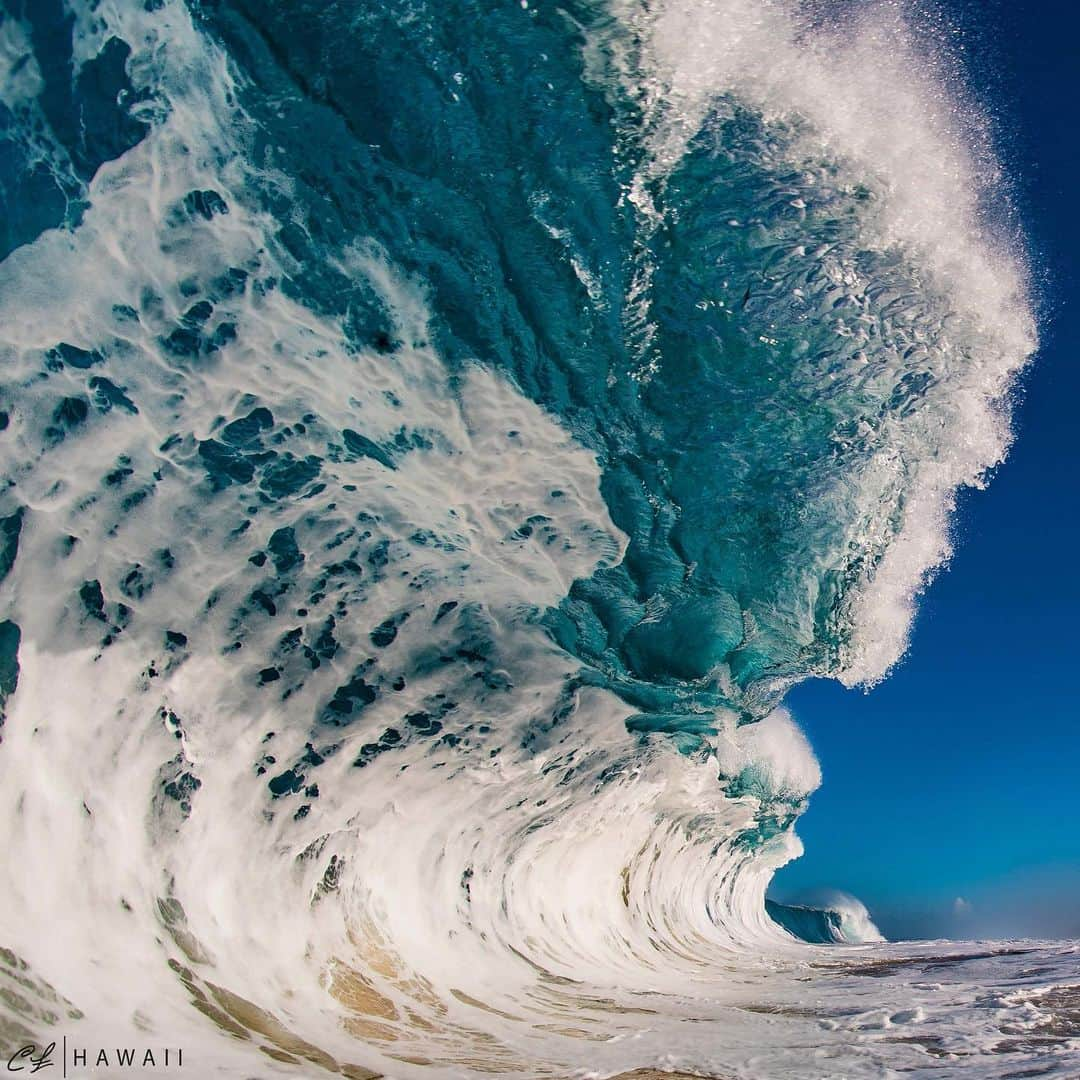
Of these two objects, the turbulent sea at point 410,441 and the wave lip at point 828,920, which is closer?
the turbulent sea at point 410,441

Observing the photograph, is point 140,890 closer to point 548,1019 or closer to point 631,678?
point 548,1019

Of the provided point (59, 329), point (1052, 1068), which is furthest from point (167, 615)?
point (1052, 1068)

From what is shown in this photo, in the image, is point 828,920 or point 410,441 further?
point 828,920

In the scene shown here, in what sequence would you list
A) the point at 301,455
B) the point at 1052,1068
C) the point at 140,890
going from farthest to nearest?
the point at 301,455
the point at 140,890
the point at 1052,1068

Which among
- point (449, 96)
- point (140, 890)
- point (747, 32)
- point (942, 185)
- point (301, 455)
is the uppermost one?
point (942, 185)

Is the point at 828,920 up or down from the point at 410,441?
up

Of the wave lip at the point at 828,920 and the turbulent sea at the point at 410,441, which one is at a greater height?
the wave lip at the point at 828,920

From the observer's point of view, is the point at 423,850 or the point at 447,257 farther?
the point at 423,850

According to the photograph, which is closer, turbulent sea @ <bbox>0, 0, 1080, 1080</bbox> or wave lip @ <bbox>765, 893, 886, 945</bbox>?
turbulent sea @ <bbox>0, 0, 1080, 1080</bbox>
